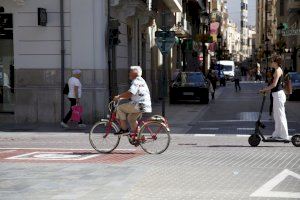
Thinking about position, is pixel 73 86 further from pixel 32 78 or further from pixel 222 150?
pixel 222 150

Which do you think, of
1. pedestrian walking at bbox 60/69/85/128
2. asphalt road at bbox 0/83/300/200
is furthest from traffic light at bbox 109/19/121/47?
asphalt road at bbox 0/83/300/200

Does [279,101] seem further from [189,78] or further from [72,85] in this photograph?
[189,78]

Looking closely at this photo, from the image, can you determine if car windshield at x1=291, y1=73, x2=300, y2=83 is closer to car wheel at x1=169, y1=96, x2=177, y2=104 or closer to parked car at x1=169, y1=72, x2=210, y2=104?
parked car at x1=169, y1=72, x2=210, y2=104

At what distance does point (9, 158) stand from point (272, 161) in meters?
4.68

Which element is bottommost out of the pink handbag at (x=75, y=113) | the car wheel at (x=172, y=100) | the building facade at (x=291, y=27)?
the car wheel at (x=172, y=100)

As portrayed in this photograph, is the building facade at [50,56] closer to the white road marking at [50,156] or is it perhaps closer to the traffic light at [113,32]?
the traffic light at [113,32]

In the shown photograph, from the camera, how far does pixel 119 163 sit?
11.2 m

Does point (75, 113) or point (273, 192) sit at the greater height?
point (75, 113)

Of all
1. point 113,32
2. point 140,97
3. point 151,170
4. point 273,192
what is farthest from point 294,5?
point 273,192

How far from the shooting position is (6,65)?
68.9ft

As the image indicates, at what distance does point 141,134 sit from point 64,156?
1.47 meters

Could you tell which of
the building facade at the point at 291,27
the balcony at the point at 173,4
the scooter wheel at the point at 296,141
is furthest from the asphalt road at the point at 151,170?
the building facade at the point at 291,27

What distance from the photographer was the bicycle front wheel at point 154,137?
12336mm

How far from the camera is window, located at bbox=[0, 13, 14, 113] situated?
67.8ft
